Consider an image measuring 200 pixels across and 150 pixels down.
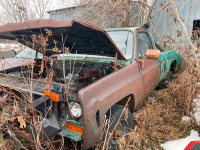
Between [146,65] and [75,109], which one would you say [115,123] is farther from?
[146,65]

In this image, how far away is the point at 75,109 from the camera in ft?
6.26

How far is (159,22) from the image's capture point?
772cm

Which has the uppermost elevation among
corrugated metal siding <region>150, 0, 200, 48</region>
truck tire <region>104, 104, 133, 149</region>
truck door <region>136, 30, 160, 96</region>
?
corrugated metal siding <region>150, 0, 200, 48</region>

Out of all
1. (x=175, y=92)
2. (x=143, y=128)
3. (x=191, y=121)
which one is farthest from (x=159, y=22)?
(x=143, y=128)

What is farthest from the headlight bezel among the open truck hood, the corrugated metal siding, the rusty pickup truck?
the corrugated metal siding

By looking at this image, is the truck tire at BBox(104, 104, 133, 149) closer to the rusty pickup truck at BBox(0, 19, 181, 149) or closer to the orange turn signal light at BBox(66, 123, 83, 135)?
the rusty pickup truck at BBox(0, 19, 181, 149)

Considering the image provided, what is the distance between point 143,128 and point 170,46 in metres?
5.54

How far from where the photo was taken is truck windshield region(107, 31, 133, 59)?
2.98 metres

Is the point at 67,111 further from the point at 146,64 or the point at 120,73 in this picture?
the point at 146,64

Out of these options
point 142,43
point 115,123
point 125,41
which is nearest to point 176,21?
point 142,43

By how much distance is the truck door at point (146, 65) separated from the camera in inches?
114

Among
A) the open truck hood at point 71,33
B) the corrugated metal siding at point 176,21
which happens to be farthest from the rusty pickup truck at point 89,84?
the corrugated metal siding at point 176,21

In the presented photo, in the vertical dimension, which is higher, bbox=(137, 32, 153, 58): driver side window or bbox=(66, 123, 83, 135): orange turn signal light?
bbox=(137, 32, 153, 58): driver side window

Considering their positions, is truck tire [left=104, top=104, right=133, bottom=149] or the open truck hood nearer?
the open truck hood
